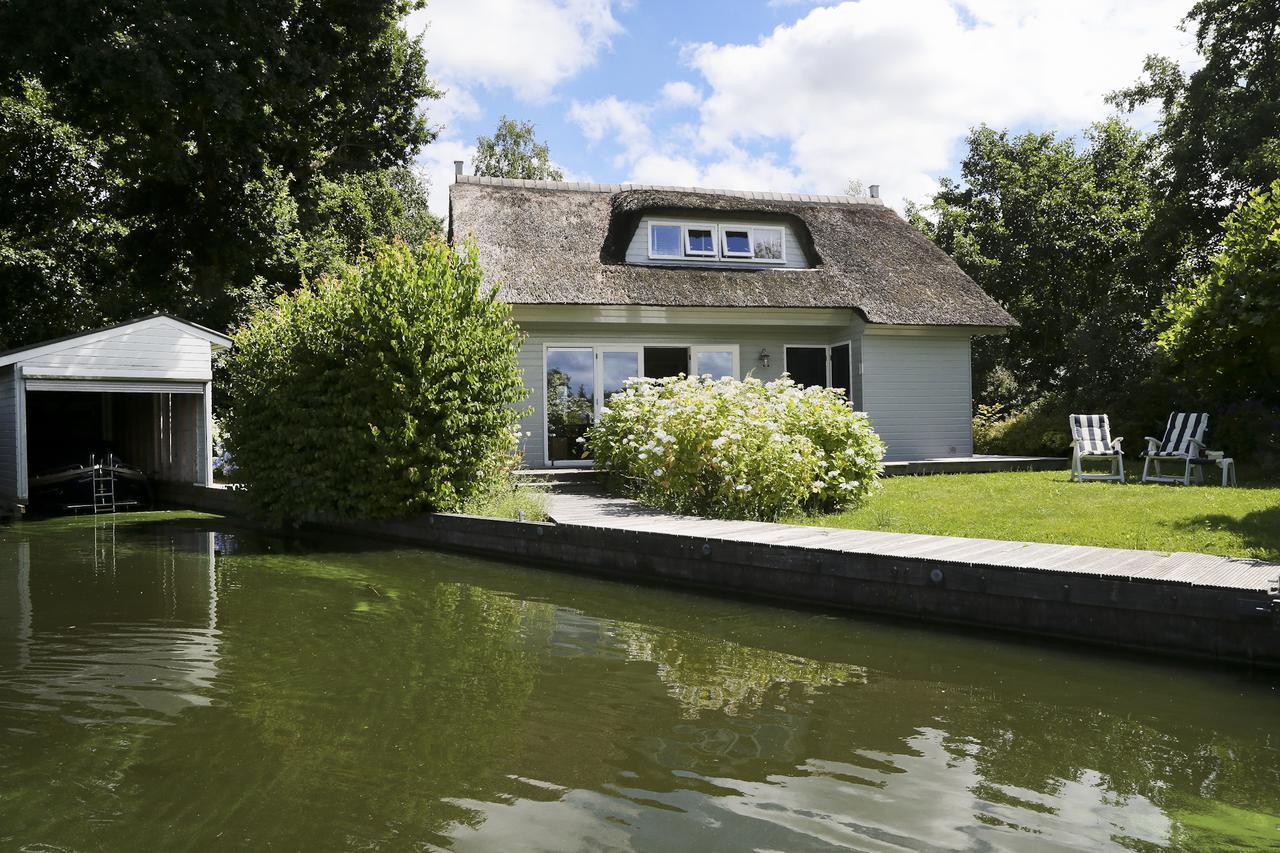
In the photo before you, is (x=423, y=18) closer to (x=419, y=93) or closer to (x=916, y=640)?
(x=419, y=93)

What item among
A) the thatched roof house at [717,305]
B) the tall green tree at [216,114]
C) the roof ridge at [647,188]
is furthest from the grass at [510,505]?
the roof ridge at [647,188]

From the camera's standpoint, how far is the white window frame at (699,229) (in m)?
17.2

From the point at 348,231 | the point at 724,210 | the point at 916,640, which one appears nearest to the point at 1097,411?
the point at 724,210

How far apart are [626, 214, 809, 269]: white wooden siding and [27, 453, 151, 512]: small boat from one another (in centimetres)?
950

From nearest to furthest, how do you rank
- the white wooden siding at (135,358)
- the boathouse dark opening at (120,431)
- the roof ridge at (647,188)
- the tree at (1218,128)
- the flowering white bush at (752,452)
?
the flowering white bush at (752,452) → the white wooden siding at (135,358) → the boathouse dark opening at (120,431) → the tree at (1218,128) → the roof ridge at (647,188)

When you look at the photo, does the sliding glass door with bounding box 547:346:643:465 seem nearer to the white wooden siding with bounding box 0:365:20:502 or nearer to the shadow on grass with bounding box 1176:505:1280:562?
the white wooden siding with bounding box 0:365:20:502

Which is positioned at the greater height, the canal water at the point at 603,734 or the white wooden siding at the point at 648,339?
the white wooden siding at the point at 648,339

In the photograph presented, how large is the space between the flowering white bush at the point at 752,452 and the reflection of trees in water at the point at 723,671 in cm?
384

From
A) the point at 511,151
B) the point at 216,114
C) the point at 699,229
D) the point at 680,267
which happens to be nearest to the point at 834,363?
the point at 680,267

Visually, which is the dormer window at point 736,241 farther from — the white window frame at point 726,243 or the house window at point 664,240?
the house window at point 664,240

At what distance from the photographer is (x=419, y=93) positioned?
18766 mm

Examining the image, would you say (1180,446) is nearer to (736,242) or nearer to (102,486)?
(736,242)

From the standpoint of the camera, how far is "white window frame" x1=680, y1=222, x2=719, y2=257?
17.2 m

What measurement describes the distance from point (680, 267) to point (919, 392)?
4888 millimetres
